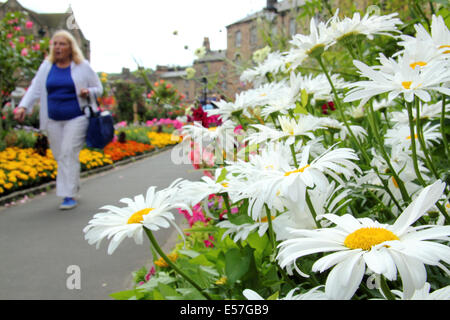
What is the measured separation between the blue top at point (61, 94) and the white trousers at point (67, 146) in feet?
0.37

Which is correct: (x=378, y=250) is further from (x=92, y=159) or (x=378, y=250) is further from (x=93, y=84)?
(x=92, y=159)

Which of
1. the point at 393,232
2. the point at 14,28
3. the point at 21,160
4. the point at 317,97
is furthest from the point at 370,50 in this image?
the point at 14,28

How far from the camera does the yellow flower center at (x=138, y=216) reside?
827 millimetres

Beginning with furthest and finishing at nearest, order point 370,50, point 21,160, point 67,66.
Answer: point 21,160, point 67,66, point 370,50

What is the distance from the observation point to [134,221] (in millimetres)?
827

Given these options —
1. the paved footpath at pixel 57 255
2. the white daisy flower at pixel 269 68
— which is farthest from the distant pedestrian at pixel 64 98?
the white daisy flower at pixel 269 68

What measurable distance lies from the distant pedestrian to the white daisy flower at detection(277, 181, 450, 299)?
14.8ft

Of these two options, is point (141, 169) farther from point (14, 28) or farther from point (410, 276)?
point (410, 276)

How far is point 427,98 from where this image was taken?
0.64 metres

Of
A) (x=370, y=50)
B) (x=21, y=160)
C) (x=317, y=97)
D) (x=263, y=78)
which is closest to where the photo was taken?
(x=317, y=97)

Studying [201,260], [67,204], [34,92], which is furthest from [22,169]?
[201,260]

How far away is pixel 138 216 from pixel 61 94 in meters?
4.31

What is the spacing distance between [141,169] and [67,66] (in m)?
4.37

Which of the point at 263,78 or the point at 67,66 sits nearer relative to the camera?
the point at 263,78
